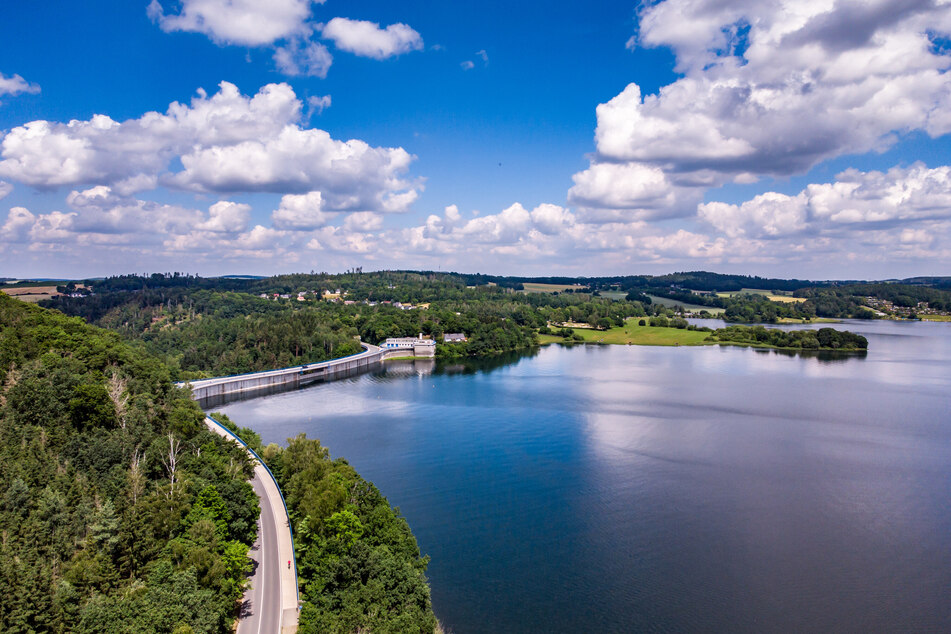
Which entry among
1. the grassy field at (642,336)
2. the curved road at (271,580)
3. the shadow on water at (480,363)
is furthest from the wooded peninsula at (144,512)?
the grassy field at (642,336)

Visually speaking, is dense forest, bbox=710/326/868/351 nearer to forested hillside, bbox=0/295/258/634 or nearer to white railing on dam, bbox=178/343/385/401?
white railing on dam, bbox=178/343/385/401

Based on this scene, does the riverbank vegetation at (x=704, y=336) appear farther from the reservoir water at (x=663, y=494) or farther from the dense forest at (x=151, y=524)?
the dense forest at (x=151, y=524)

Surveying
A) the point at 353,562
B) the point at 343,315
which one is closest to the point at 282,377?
the point at 343,315

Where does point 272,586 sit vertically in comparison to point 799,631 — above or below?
above

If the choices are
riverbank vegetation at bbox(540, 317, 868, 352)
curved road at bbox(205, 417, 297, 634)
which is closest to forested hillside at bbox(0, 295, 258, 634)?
curved road at bbox(205, 417, 297, 634)

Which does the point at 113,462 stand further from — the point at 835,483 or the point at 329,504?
the point at 835,483

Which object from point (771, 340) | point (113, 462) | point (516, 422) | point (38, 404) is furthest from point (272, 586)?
point (771, 340)

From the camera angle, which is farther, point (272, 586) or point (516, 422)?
point (516, 422)
